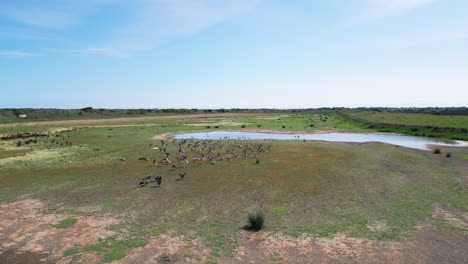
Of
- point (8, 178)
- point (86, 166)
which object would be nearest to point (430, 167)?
point (86, 166)

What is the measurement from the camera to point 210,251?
8.77 m

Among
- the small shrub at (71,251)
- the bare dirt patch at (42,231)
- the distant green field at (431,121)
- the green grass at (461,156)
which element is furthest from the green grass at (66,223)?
the distant green field at (431,121)

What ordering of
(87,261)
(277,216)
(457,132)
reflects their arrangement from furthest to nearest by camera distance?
(457,132)
(277,216)
(87,261)

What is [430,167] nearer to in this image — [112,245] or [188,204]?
[188,204]

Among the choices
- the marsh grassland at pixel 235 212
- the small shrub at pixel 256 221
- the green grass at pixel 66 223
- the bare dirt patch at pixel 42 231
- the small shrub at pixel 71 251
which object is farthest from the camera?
the green grass at pixel 66 223

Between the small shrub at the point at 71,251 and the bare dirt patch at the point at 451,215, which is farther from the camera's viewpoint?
the bare dirt patch at the point at 451,215

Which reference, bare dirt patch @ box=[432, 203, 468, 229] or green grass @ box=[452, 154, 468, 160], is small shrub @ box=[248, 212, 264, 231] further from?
green grass @ box=[452, 154, 468, 160]

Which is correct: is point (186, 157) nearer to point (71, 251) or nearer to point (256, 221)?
point (256, 221)

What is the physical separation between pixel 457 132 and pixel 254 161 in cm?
4302

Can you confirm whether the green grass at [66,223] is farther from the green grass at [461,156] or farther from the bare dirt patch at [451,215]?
Result: the green grass at [461,156]

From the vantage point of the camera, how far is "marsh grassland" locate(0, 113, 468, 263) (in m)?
8.68

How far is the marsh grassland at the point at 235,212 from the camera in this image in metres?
8.68

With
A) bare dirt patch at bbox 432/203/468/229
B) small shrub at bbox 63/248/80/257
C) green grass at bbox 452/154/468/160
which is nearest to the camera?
small shrub at bbox 63/248/80/257

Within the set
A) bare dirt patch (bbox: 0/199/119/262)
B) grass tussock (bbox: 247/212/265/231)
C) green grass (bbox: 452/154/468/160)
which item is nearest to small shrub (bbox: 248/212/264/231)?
grass tussock (bbox: 247/212/265/231)
